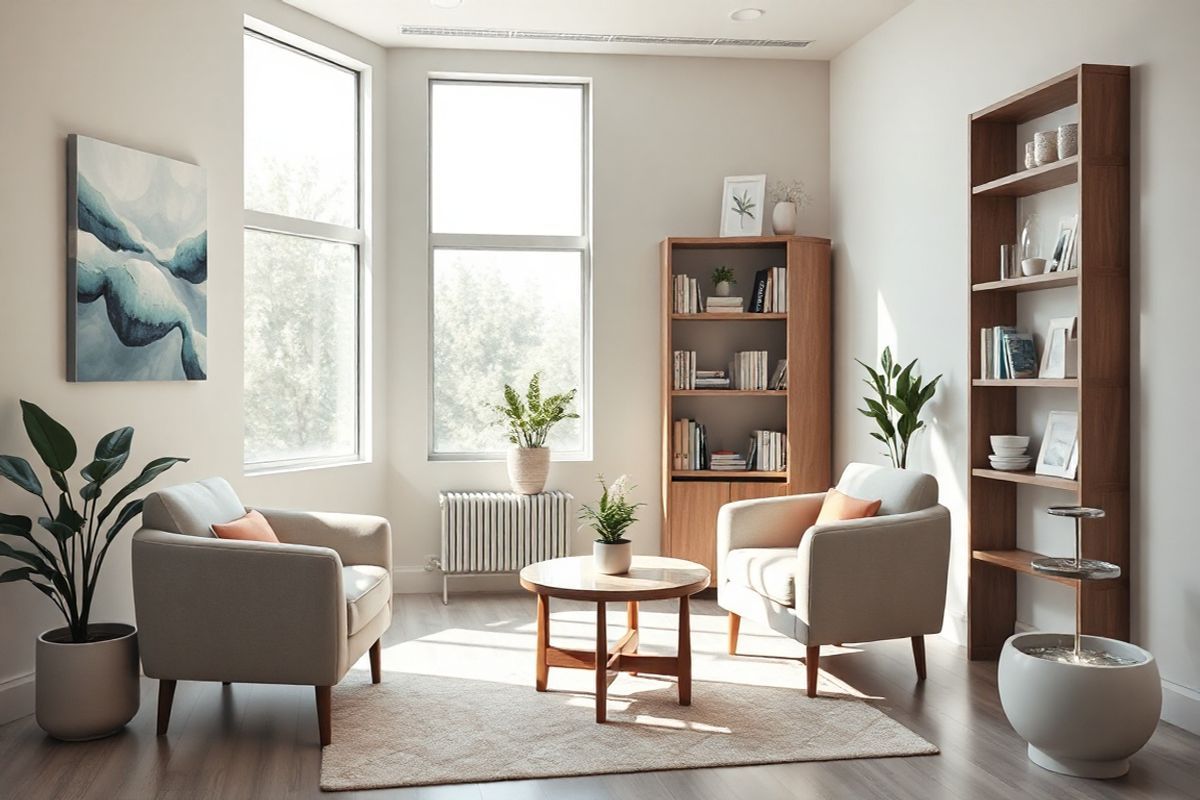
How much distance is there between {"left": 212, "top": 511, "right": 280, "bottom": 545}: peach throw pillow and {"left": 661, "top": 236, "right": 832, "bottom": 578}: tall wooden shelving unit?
2500mm

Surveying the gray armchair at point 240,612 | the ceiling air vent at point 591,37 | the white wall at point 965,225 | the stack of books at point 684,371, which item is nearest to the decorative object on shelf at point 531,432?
the stack of books at point 684,371

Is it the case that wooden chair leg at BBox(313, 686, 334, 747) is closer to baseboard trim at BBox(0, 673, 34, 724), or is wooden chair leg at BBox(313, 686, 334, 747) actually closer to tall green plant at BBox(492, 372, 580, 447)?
baseboard trim at BBox(0, 673, 34, 724)

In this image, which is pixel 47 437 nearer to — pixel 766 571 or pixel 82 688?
pixel 82 688

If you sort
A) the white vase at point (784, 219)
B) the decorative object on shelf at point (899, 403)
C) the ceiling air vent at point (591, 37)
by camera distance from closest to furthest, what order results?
the decorative object on shelf at point (899, 403) < the ceiling air vent at point (591, 37) < the white vase at point (784, 219)

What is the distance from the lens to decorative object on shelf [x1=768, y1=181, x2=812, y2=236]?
589 centimetres

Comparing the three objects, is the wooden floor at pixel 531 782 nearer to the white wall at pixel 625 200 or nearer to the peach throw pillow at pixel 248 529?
the peach throw pillow at pixel 248 529

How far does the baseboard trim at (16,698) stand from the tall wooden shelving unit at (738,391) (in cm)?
322

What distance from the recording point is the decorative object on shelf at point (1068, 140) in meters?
3.80

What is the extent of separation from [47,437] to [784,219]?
3.98m

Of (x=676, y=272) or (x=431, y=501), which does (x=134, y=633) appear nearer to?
(x=431, y=501)

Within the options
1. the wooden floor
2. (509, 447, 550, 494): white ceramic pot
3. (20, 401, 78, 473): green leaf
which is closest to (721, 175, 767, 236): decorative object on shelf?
(509, 447, 550, 494): white ceramic pot

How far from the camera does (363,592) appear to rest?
3709 millimetres

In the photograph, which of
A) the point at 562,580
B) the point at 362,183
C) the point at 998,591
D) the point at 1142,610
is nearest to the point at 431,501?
the point at 362,183

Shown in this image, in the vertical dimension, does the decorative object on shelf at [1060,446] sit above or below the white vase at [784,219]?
below
